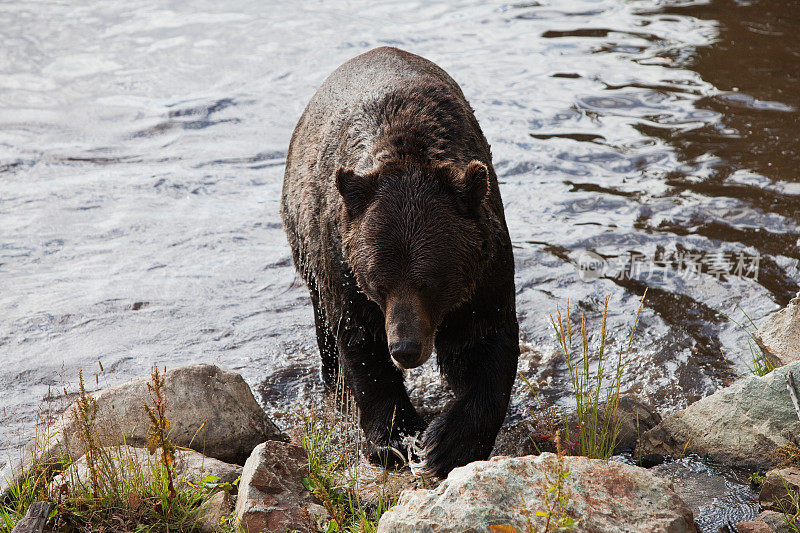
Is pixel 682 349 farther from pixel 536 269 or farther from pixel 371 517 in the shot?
pixel 371 517

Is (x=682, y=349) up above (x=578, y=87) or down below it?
below

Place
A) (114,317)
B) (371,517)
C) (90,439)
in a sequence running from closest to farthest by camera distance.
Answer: (90,439) → (371,517) → (114,317)

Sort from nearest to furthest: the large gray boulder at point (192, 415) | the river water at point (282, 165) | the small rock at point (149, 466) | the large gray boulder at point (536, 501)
Answer: the large gray boulder at point (536, 501) → the small rock at point (149, 466) → the large gray boulder at point (192, 415) → the river water at point (282, 165)

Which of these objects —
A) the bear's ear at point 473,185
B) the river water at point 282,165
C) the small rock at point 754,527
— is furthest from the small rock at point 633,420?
the bear's ear at point 473,185

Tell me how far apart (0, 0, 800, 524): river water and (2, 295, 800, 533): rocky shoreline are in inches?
26.3

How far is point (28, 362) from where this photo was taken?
7191 mm

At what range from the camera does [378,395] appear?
555 centimetres

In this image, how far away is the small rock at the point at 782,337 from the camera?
548 cm

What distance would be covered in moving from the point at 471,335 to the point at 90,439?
89.1 inches

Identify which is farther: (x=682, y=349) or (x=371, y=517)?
(x=682, y=349)

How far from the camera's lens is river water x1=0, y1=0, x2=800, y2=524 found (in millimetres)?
7367

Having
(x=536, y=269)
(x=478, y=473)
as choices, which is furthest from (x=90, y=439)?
(x=536, y=269)

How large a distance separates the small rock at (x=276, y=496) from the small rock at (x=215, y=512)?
0.25 feet

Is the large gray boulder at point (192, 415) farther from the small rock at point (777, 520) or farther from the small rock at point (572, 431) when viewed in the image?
the small rock at point (777, 520)
